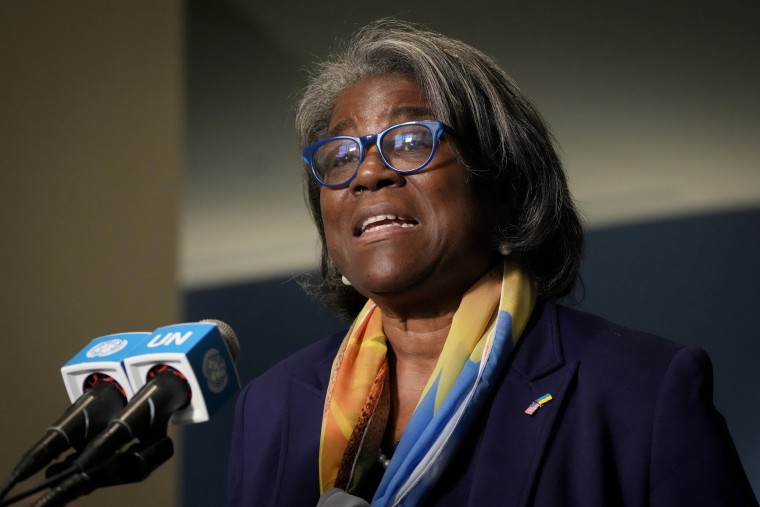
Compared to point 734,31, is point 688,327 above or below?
below

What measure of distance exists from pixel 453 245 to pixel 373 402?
35cm

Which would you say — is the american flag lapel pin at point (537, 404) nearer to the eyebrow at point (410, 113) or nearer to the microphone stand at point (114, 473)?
the eyebrow at point (410, 113)

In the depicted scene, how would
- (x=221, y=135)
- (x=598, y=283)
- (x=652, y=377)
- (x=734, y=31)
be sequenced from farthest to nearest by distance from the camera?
(x=221, y=135) < (x=598, y=283) < (x=734, y=31) < (x=652, y=377)

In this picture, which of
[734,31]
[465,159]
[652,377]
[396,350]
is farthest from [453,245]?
[734,31]

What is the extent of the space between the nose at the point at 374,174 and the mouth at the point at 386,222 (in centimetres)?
6

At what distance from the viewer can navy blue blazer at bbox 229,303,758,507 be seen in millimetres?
1308

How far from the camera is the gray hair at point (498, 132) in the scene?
5.16 feet

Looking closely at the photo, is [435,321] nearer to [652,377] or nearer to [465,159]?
[465,159]

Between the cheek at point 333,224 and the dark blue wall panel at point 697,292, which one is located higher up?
the cheek at point 333,224

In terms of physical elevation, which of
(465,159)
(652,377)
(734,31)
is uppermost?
(734,31)

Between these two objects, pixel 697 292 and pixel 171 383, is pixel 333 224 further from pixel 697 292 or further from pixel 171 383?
pixel 697 292

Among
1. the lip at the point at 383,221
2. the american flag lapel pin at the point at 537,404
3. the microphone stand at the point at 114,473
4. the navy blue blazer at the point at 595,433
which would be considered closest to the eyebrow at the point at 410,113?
the lip at the point at 383,221

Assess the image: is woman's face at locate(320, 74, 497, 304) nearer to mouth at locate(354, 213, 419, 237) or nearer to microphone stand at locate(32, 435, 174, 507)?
mouth at locate(354, 213, 419, 237)

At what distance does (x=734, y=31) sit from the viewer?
2.44 metres
